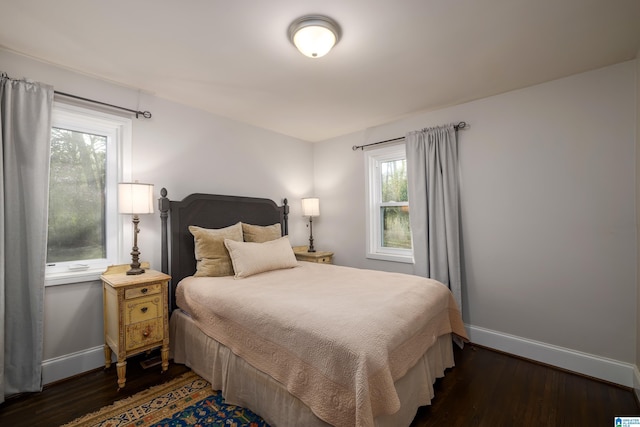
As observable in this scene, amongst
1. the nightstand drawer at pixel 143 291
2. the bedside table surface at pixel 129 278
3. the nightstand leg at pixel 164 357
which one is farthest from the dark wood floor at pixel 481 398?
the bedside table surface at pixel 129 278

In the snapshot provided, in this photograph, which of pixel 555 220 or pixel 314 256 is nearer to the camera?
pixel 555 220

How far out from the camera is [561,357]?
2361mm

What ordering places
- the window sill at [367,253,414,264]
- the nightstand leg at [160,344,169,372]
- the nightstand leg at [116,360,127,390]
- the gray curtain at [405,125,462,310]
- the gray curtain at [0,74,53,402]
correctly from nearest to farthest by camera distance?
the gray curtain at [0,74,53,402]
the nightstand leg at [116,360,127,390]
the nightstand leg at [160,344,169,372]
the gray curtain at [405,125,462,310]
the window sill at [367,253,414,264]

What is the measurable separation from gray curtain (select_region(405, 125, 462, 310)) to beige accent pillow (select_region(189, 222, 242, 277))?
2.04m

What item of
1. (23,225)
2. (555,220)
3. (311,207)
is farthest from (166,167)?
(555,220)

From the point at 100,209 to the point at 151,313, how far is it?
1081 mm

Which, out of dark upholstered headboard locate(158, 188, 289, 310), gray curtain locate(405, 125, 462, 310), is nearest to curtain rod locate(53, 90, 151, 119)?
dark upholstered headboard locate(158, 188, 289, 310)

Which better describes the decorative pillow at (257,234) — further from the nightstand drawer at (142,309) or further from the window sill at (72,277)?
the window sill at (72,277)

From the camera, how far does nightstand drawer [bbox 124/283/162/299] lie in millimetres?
2084

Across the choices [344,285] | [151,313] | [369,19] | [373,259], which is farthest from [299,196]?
[369,19]

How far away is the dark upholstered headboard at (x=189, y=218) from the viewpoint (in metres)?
2.68

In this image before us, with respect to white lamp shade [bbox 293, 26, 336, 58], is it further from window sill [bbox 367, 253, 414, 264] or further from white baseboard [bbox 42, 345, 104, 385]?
white baseboard [bbox 42, 345, 104, 385]

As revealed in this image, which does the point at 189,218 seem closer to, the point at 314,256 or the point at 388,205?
the point at 314,256

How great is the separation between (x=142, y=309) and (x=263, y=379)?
1154 mm
